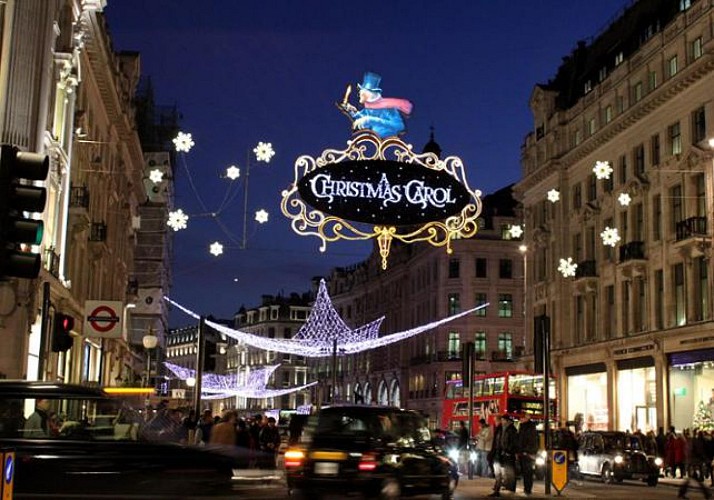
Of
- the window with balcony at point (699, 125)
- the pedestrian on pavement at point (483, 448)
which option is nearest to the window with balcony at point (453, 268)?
the window with balcony at point (699, 125)

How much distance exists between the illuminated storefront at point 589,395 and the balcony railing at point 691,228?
1074 centimetres

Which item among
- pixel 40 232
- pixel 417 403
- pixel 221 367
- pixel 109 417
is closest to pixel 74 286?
pixel 109 417

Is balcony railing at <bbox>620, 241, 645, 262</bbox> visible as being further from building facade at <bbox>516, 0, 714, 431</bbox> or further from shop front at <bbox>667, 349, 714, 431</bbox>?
shop front at <bbox>667, 349, 714, 431</bbox>

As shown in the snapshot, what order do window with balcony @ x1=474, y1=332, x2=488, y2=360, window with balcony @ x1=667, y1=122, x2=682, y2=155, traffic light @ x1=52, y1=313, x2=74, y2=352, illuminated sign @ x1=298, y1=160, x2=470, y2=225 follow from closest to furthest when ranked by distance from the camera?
traffic light @ x1=52, y1=313, x2=74, y2=352
illuminated sign @ x1=298, y1=160, x2=470, y2=225
window with balcony @ x1=667, y1=122, x2=682, y2=155
window with balcony @ x1=474, y1=332, x2=488, y2=360

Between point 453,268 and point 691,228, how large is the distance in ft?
139

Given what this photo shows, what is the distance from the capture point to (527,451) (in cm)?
2256

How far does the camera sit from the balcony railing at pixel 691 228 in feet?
132

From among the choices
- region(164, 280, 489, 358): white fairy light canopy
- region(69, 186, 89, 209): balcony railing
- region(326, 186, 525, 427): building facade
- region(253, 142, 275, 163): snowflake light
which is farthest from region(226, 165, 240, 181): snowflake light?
region(326, 186, 525, 427): building facade

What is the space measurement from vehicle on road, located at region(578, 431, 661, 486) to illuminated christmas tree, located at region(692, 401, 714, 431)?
28.7 feet

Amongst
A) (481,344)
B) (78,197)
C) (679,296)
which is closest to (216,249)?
(78,197)

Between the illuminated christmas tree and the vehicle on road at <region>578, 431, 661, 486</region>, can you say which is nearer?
the vehicle on road at <region>578, 431, 661, 486</region>

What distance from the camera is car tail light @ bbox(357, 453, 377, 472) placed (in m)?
15.6

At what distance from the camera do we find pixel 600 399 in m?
51.8

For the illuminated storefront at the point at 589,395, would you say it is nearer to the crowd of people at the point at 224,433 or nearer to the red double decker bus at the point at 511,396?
the red double decker bus at the point at 511,396
